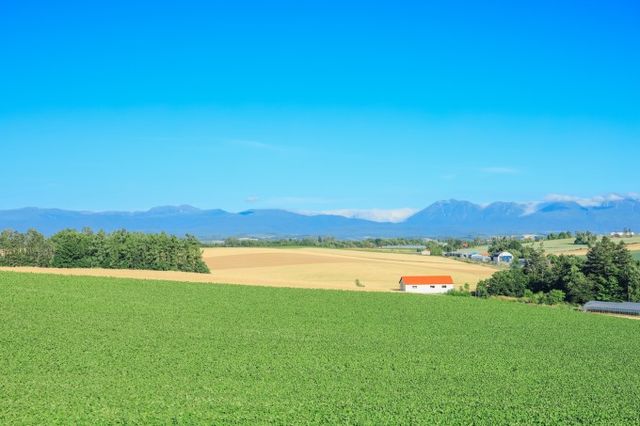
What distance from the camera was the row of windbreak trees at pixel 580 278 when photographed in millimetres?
64188

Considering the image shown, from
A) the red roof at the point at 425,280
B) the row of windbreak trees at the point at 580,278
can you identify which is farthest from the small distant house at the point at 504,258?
the red roof at the point at 425,280

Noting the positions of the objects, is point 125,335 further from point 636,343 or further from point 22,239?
point 22,239

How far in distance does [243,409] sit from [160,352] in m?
9.07

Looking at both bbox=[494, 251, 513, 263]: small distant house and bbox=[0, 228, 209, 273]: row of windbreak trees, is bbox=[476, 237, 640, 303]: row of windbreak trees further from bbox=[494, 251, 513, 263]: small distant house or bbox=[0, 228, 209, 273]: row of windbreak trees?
bbox=[494, 251, 513, 263]: small distant house

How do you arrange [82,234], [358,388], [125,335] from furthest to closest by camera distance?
1. [82,234]
2. [125,335]
3. [358,388]

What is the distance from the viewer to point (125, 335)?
29.8 meters

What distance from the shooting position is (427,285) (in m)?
70.6

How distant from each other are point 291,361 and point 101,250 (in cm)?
5376

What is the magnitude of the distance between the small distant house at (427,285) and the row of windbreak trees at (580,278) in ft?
13.2

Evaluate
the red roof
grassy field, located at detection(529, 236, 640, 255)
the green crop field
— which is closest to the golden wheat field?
the red roof

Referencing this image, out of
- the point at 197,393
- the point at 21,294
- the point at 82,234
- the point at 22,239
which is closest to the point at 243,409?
the point at 197,393

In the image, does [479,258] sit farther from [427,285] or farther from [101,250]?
[101,250]

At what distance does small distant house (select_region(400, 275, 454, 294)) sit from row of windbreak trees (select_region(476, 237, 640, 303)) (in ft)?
13.2

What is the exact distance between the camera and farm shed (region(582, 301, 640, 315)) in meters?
54.3
